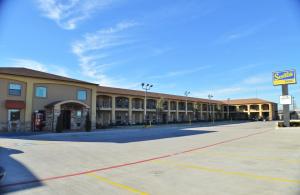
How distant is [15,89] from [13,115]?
275 cm

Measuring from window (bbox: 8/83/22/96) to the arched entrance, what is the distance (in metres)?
3.31

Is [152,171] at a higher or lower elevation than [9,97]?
lower

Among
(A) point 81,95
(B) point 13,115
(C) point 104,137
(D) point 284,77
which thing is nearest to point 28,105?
(B) point 13,115

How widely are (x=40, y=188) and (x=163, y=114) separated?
5330 cm

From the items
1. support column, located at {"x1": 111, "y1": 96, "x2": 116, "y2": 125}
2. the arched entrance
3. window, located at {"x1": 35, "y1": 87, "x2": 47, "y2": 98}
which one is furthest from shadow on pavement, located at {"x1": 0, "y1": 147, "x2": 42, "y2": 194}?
support column, located at {"x1": 111, "y1": 96, "x2": 116, "y2": 125}

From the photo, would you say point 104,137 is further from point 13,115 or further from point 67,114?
point 13,115

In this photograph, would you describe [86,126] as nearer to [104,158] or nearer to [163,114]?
[104,158]

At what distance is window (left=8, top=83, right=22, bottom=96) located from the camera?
2531cm

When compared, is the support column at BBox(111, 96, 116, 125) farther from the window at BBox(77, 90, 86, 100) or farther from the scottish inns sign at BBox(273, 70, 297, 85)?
the scottish inns sign at BBox(273, 70, 297, 85)

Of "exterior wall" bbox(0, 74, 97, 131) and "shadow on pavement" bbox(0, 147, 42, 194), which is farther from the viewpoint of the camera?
"exterior wall" bbox(0, 74, 97, 131)

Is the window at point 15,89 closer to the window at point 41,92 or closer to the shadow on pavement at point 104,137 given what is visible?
the window at point 41,92

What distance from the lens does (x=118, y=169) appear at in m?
8.58

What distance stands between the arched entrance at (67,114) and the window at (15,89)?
331 cm

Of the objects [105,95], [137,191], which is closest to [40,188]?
[137,191]
